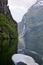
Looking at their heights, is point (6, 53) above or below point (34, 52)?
below

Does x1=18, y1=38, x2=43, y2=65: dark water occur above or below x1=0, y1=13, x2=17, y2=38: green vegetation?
above

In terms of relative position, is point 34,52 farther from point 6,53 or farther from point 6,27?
point 6,27

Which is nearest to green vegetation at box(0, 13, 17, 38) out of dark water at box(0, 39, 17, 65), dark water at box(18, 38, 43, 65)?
dark water at box(0, 39, 17, 65)

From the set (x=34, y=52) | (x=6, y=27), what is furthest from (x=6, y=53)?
(x=6, y=27)

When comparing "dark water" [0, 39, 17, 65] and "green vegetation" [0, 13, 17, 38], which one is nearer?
"dark water" [0, 39, 17, 65]

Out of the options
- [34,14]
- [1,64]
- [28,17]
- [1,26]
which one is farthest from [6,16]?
[1,64]

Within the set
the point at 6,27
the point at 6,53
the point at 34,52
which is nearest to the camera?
the point at 34,52

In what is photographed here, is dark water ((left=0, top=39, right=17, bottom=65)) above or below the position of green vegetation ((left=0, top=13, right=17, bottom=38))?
above

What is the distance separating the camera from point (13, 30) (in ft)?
236

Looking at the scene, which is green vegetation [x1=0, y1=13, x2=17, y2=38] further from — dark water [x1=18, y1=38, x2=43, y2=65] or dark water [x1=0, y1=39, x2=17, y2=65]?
dark water [x1=18, y1=38, x2=43, y2=65]

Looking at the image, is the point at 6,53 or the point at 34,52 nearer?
the point at 34,52

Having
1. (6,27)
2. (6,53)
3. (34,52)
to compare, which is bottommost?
(6,27)

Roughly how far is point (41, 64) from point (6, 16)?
65874 mm

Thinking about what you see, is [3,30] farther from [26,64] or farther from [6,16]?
[26,64]
